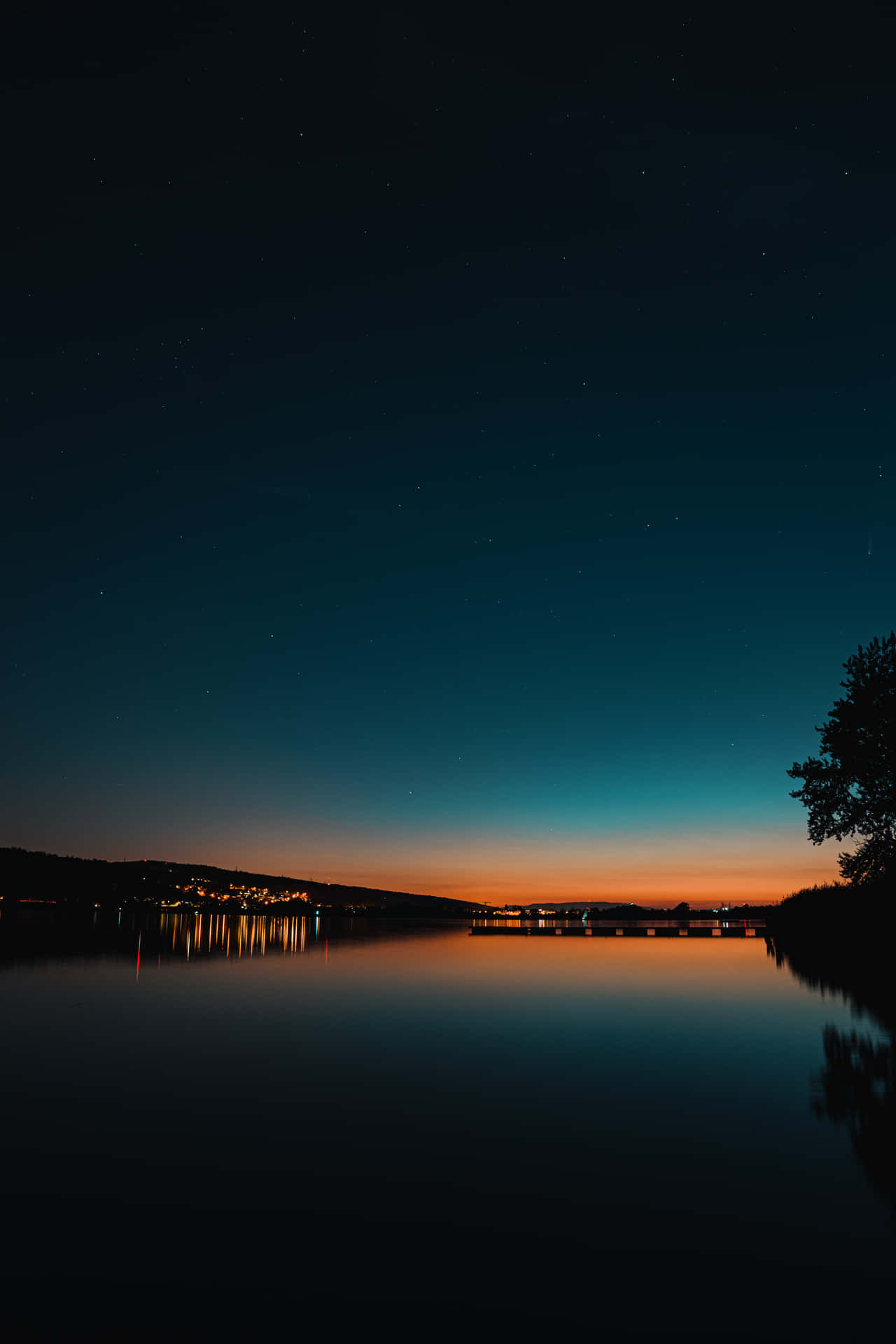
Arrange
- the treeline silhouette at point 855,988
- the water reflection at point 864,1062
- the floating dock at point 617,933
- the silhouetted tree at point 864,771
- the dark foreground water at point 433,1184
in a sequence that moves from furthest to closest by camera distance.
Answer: the floating dock at point 617,933 → the silhouetted tree at point 864,771 → the treeline silhouette at point 855,988 → the water reflection at point 864,1062 → the dark foreground water at point 433,1184

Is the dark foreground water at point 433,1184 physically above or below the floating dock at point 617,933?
above

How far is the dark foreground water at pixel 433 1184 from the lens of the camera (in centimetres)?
907

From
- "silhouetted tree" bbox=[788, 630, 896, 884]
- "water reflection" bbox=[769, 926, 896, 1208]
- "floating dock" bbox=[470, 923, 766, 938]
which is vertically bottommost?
"floating dock" bbox=[470, 923, 766, 938]

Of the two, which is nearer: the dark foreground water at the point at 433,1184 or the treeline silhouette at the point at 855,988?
the dark foreground water at the point at 433,1184

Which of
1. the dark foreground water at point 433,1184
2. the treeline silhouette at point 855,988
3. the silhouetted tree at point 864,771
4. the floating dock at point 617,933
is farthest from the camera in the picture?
the floating dock at point 617,933

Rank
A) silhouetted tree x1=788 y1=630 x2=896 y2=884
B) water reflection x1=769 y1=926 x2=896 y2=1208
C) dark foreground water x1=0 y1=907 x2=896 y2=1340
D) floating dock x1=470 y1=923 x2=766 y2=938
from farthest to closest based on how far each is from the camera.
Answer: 1. floating dock x1=470 y1=923 x2=766 y2=938
2. silhouetted tree x1=788 y1=630 x2=896 y2=884
3. water reflection x1=769 y1=926 x2=896 y2=1208
4. dark foreground water x1=0 y1=907 x2=896 y2=1340

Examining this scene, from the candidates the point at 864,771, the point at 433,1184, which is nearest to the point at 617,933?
the point at 864,771

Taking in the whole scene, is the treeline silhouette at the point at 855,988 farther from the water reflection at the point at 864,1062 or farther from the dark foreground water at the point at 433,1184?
the dark foreground water at the point at 433,1184

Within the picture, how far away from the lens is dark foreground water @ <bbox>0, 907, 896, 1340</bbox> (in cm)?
907

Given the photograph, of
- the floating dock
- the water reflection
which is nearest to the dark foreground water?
the water reflection

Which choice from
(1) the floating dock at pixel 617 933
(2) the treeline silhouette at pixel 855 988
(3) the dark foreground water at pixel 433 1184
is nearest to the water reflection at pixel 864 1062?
(2) the treeline silhouette at pixel 855 988

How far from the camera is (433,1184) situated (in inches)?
516

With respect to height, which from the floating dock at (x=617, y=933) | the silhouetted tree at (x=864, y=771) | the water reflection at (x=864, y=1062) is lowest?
the floating dock at (x=617, y=933)

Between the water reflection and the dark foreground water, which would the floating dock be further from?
the dark foreground water
